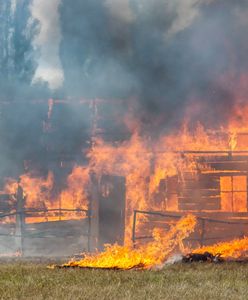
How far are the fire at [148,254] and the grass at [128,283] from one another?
2.62ft

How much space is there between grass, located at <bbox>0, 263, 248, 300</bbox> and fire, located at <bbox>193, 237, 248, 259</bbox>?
2387mm

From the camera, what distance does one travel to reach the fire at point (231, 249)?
39.1ft

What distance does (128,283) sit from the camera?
7637 mm

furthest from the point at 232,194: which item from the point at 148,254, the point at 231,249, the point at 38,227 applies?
the point at 38,227

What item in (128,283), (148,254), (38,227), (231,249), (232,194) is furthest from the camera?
(38,227)

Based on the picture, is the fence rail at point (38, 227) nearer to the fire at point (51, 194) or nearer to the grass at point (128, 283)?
the fire at point (51, 194)

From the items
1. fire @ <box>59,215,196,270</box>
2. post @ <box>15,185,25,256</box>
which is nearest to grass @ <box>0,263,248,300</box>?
Answer: fire @ <box>59,215,196,270</box>

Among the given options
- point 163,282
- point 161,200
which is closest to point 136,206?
point 161,200

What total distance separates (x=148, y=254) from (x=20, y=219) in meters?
5.16

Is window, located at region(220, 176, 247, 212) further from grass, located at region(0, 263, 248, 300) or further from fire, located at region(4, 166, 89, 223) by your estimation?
grass, located at region(0, 263, 248, 300)

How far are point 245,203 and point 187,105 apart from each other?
11.9 ft

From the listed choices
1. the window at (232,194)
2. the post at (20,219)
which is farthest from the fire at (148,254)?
the post at (20,219)

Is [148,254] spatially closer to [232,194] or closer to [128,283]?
[128,283]

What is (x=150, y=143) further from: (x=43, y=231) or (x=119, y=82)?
(x=43, y=231)
